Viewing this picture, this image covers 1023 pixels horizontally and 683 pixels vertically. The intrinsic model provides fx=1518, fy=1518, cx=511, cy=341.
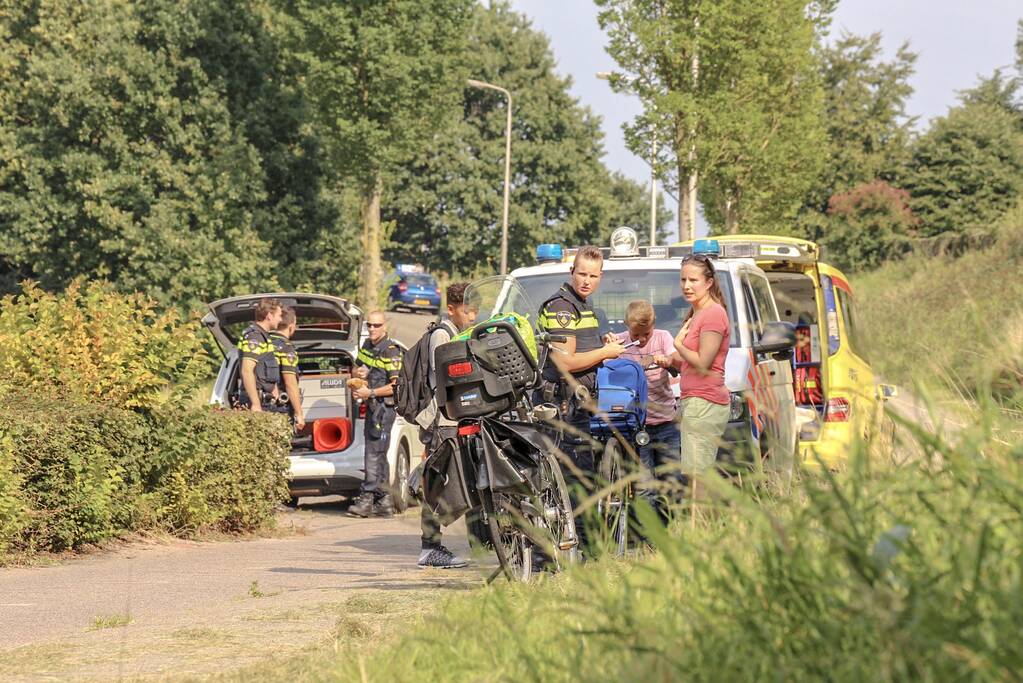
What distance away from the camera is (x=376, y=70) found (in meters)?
35.8

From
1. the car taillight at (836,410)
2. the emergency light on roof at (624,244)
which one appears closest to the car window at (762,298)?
the emergency light on roof at (624,244)

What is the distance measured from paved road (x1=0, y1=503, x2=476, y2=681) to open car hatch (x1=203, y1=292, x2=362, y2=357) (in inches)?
105

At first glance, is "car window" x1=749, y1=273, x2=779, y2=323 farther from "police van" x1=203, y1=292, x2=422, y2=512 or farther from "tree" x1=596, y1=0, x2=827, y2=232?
"tree" x1=596, y1=0, x2=827, y2=232

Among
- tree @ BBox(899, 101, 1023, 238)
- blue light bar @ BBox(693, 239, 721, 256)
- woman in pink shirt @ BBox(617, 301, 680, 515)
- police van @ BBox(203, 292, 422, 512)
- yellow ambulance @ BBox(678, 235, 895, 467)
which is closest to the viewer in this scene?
woman in pink shirt @ BBox(617, 301, 680, 515)

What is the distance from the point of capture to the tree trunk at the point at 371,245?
3884 centimetres

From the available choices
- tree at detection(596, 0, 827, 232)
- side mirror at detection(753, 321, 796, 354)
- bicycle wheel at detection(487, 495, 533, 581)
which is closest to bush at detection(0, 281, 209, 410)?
bicycle wheel at detection(487, 495, 533, 581)

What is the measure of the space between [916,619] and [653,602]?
3.02ft

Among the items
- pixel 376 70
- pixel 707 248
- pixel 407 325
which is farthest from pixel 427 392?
pixel 407 325

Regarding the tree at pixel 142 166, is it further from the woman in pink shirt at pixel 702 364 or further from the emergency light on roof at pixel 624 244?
the woman in pink shirt at pixel 702 364

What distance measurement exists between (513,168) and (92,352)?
61.2 metres

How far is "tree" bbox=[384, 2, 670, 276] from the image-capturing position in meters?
71.2

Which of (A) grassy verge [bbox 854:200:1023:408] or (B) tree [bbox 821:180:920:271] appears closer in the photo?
(A) grassy verge [bbox 854:200:1023:408]

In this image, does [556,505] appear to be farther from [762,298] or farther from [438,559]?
[762,298]

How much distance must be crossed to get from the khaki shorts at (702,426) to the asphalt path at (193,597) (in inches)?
54.5
